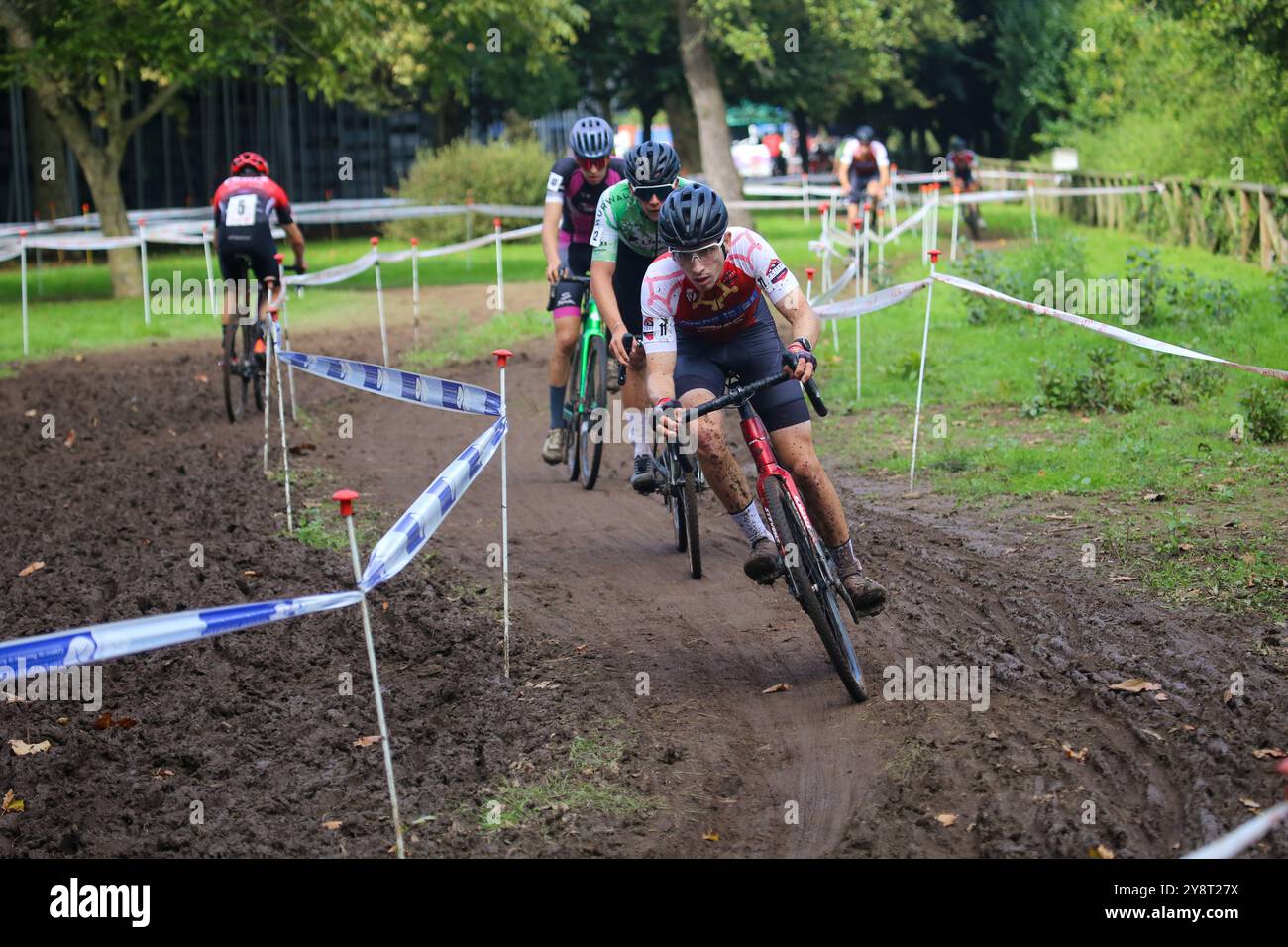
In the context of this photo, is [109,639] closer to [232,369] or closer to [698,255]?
[698,255]

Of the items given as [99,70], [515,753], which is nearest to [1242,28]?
[99,70]

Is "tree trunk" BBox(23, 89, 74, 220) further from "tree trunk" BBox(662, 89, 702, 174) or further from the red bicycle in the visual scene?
the red bicycle

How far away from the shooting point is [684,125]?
1638 inches

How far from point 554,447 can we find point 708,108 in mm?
24224

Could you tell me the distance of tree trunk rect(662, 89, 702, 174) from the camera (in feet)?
134

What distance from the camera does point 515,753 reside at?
5.79 m

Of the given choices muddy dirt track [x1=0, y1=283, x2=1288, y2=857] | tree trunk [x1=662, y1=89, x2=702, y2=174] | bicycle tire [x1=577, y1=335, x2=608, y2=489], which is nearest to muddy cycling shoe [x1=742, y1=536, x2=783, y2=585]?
muddy dirt track [x1=0, y1=283, x2=1288, y2=857]

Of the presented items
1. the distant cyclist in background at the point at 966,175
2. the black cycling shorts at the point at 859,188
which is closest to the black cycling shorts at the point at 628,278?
the black cycling shorts at the point at 859,188

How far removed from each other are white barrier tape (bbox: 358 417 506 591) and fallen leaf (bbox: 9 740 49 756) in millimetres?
1609

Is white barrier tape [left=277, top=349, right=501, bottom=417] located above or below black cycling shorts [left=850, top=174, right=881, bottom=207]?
below

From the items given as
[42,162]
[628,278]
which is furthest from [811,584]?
[42,162]
